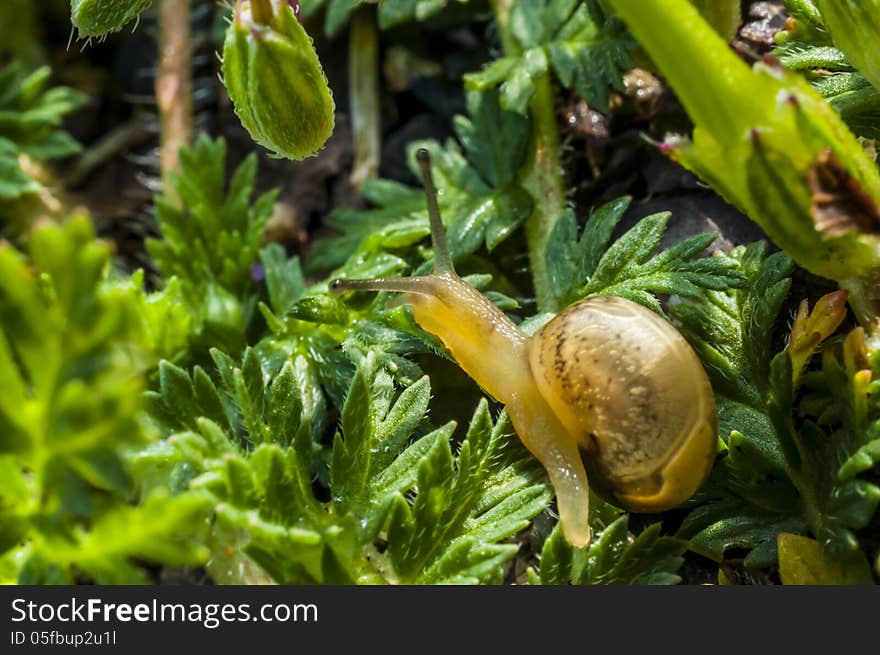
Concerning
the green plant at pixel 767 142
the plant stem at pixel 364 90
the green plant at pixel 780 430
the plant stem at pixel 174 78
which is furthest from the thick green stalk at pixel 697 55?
the plant stem at pixel 174 78

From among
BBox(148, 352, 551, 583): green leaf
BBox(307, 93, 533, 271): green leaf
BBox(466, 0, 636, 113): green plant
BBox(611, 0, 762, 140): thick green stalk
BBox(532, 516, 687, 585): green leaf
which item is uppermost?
BBox(611, 0, 762, 140): thick green stalk

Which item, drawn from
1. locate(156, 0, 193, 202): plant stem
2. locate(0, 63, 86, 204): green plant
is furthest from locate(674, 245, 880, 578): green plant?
locate(0, 63, 86, 204): green plant

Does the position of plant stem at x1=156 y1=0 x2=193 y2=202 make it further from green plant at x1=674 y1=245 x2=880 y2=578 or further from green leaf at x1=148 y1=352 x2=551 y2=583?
green plant at x1=674 y1=245 x2=880 y2=578

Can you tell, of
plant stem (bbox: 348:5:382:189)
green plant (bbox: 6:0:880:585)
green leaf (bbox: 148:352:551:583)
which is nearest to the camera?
green plant (bbox: 6:0:880:585)

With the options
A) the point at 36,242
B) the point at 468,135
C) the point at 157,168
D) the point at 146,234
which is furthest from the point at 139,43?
the point at 36,242

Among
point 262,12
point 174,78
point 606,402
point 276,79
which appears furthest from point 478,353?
point 174,78
